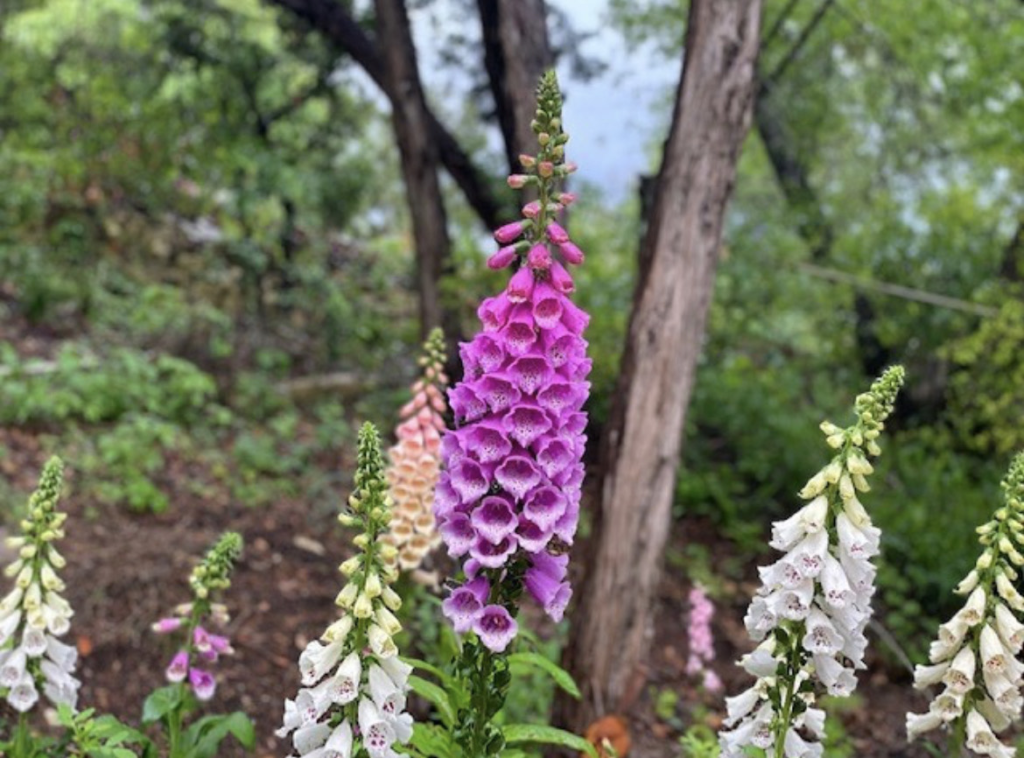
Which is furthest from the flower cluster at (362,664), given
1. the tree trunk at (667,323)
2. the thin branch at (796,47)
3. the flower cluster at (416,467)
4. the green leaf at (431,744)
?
the thin branch at (796,47)

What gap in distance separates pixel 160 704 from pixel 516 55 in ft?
15.4

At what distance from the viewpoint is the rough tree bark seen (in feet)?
21.9

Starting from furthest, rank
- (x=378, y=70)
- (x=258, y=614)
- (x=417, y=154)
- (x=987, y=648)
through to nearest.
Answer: (x=378, y=70), (x=417, y=154), (x=258, y=614), (x=987, y=648)

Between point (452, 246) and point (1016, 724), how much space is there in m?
4.84

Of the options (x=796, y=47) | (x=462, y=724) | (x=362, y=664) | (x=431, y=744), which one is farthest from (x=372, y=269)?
(x=362, y=664)

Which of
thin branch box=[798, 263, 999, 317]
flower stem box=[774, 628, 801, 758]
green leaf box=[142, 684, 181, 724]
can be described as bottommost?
green leaf box=[142, 684, 181, 724]

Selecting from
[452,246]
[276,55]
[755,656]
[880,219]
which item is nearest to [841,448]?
[755,656]

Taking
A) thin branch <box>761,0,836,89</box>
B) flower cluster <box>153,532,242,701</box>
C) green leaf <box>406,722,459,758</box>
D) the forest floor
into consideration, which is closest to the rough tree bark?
the forest floor

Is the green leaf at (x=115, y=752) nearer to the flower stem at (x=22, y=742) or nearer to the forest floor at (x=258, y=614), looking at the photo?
the flower stem at (x=22, y=742)

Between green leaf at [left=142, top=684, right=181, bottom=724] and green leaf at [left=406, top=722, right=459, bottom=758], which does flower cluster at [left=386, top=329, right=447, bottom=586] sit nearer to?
green leaf at [left=142, top=684, right=181, bottom=724]

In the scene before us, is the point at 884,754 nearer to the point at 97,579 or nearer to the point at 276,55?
the point at 97,579

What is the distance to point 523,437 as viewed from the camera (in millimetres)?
2242

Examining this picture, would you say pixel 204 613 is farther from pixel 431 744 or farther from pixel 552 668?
pixel 552 668

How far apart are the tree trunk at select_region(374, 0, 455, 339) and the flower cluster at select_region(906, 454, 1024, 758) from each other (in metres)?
5.42
